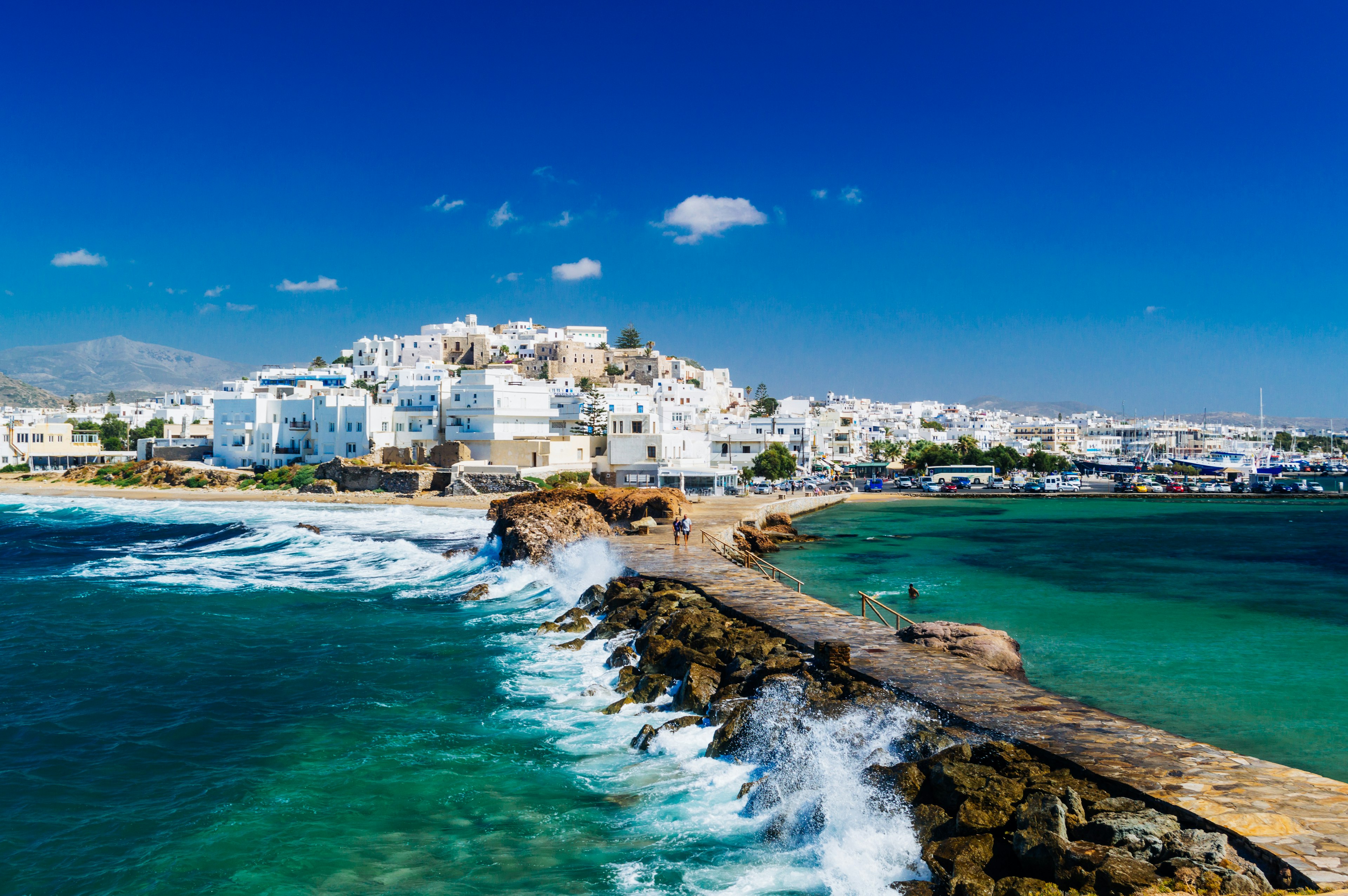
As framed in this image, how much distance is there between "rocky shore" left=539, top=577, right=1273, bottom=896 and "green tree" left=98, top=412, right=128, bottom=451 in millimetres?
97913

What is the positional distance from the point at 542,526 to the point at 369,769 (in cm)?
1709

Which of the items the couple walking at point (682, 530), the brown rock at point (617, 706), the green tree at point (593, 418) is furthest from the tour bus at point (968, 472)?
the brown rock at point (617, 706)

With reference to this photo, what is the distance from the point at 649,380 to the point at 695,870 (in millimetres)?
107606

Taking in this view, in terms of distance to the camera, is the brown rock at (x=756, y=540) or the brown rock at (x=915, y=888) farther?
the brown rock at (x=756, y=540)

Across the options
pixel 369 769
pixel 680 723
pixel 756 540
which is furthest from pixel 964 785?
pixel 756 540

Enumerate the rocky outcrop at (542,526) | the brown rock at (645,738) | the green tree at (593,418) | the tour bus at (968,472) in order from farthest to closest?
1. the tour bus at (968,472)
2. the green tree at (593,418)
3. the rocky outcrop at (542,526)
4. the brown rock at (645,738)

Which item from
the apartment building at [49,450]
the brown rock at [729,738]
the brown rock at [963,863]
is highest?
the apartment building at [49,450]

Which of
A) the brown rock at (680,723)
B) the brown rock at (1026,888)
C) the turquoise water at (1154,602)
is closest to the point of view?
the brown rock at (1026,888)

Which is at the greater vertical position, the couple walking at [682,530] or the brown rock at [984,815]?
the couple walking at [682,530]

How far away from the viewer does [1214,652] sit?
1809 centimetres

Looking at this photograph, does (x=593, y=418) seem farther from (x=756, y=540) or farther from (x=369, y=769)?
(x=369, y=769)

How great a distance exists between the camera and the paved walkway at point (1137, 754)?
6629 millimetres

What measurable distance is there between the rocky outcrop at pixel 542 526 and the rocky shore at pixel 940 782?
487 inches

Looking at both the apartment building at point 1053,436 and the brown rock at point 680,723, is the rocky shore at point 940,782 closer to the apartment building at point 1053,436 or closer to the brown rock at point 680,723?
the brown rock at point 680,723
